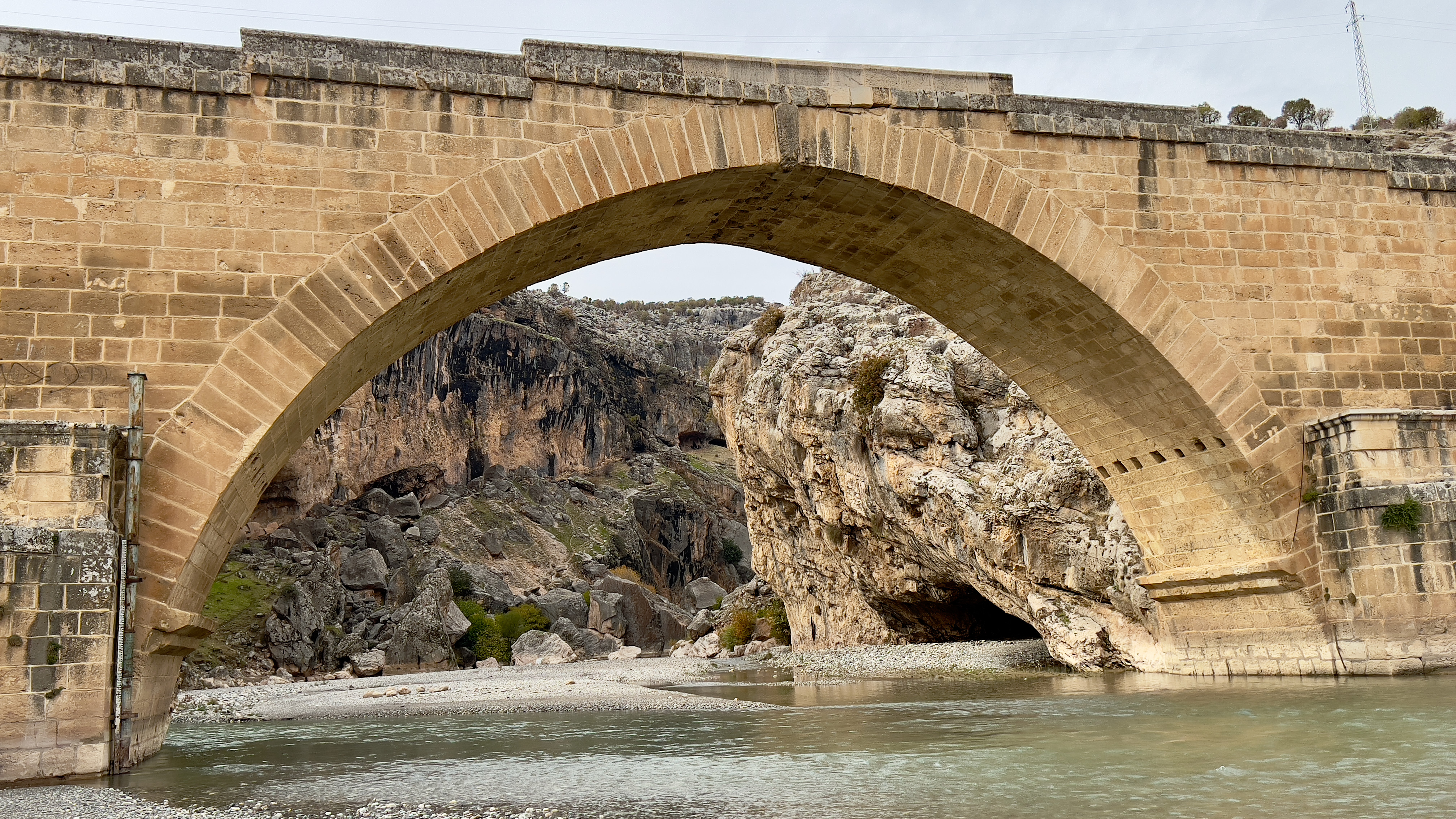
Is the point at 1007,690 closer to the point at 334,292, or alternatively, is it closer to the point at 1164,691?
the point at 1164,691

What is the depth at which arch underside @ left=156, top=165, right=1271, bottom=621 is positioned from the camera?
8.61 m

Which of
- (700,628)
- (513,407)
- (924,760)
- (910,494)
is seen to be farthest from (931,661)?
(513,407)

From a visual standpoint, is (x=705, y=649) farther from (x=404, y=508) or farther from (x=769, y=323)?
(x=404, y=508)

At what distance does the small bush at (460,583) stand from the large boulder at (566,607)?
9.11 feet

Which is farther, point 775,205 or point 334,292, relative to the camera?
point 775,205

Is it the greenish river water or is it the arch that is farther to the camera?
the arch

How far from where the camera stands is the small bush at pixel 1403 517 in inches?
384

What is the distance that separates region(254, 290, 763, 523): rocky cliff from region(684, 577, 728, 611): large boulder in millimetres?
12708

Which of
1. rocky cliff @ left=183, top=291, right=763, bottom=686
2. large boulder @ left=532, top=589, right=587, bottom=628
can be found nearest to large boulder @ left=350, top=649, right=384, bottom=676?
rocky cliff @ left=183, top=291, right=763, bottom=686

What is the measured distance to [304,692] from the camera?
2105cm

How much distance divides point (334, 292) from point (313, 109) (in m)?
1.47

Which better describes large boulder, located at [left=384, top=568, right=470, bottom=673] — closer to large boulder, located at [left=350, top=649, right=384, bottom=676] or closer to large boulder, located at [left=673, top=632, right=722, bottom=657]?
large boulder, located at [left=350, top=649, right=384, bottom=676]

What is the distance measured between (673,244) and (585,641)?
31496mm

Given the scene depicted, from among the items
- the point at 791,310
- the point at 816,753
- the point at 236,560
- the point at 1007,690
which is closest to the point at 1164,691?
the point at 1007,690
